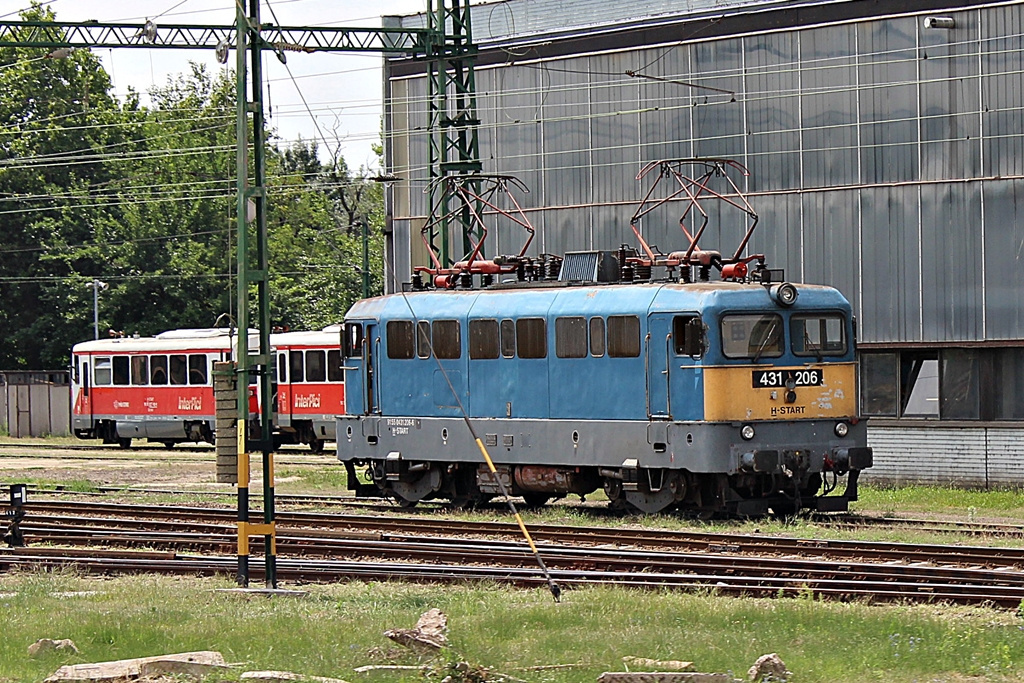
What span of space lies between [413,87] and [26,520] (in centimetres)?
1461

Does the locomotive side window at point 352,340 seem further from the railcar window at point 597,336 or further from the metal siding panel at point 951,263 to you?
the metal siding panel at point 951,263

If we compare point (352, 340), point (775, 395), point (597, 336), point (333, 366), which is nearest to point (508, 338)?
point (597, 336)

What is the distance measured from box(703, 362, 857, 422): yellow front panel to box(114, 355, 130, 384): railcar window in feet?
91.6

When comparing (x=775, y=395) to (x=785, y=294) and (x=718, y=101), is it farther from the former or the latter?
(x=718, y=101)

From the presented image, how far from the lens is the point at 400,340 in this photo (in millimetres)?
24766

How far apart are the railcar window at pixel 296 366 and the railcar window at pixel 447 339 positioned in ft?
55.2

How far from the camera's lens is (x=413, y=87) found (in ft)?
112

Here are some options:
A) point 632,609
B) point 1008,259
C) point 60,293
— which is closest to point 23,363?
point 60,293

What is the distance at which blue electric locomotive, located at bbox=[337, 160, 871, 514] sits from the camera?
68.8 feet

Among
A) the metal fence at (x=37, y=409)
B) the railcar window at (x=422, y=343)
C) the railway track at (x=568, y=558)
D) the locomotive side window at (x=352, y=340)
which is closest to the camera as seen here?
the railway track at (x=568, y=558)

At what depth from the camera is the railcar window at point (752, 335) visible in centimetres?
2100

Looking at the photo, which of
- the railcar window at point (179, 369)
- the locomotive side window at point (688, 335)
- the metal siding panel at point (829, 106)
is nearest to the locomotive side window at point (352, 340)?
the locomotive side window at point (688, 335)

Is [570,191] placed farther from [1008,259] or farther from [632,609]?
[632,609]

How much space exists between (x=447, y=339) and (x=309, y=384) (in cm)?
1706
